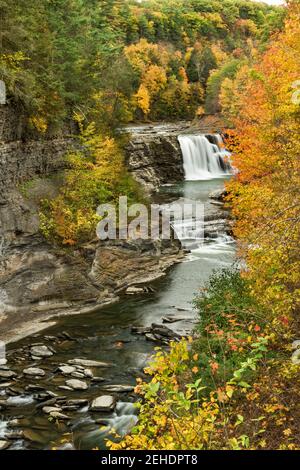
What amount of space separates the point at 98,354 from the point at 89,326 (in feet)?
7.99

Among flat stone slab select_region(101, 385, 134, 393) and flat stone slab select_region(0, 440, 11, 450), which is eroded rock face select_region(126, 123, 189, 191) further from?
flat stone slab select_region(0, 440, 11, 450)

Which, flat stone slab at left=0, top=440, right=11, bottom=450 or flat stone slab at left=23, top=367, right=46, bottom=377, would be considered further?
flat stone slab at left=23, top=367, right=46, bottom=377

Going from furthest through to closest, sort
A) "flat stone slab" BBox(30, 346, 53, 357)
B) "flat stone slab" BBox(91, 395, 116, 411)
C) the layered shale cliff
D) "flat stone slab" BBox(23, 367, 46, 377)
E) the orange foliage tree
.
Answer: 1. the layered shale cliff
2. "flat stone slab" BBox(30, 346, 53, 357)
3. "flat stone slab" BBox(23, 367, 46, 377)
4. "flat stone slab" BBox(91, 395, 116, 411)
5. the orange foliage tree

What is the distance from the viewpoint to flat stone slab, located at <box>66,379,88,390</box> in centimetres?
1310

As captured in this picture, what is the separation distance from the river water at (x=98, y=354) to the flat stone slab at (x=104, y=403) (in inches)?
5.7

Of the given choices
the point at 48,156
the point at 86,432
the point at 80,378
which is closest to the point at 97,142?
the point at 48,156

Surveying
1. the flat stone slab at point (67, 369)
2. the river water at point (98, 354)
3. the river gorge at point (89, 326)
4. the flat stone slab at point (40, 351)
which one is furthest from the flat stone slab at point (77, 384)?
the flat stone slab at point (40, 351)

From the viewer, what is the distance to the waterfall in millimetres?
45281

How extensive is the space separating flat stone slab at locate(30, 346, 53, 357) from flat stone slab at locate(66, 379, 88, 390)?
2.18m

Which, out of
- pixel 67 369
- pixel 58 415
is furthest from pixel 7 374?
pixel 58 415

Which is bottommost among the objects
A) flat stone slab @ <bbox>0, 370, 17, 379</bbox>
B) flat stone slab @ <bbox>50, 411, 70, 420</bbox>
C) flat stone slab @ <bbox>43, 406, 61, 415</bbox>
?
flat stone slab @ <bbox>50, 411, 70, 420</bbox>

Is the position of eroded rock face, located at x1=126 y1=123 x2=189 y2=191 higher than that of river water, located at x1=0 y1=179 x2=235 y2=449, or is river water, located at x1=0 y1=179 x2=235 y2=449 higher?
eroded rock face, located at x1=126 y1=123 x2=189 y2=191

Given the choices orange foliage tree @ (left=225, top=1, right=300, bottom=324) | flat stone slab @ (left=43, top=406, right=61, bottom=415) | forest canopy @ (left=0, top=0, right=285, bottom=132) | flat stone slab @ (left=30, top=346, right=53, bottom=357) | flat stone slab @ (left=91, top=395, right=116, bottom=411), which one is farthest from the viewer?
forest canopy @ (left=0, top=0, right=285, bottom=132)

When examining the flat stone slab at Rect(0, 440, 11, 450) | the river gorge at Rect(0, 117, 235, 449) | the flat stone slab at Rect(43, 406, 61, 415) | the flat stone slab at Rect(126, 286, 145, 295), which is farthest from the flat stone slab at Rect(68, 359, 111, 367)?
the flat stone slab at Rect(126, 286, 145, 295)
